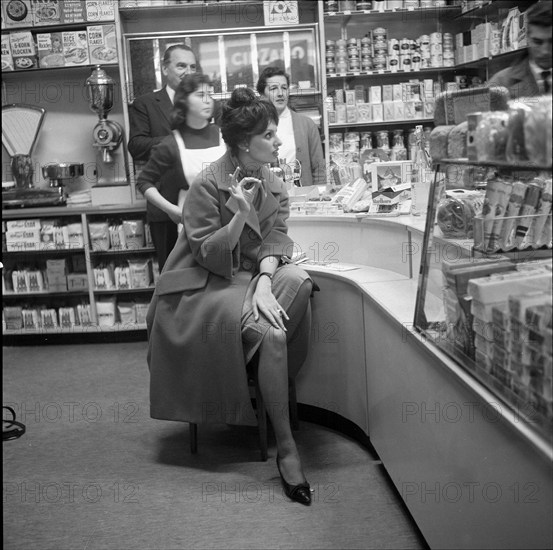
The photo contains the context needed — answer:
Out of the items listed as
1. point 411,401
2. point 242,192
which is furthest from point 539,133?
point 242,192

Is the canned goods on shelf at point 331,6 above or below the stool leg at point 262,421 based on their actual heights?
above

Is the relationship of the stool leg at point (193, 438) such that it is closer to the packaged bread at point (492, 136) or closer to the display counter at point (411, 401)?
the display counter at point (411, 401)

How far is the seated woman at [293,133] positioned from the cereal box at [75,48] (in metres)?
1.56

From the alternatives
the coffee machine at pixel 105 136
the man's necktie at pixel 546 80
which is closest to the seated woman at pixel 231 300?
the man's necktie at pixel 546 80

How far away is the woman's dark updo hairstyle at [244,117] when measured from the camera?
3139 millimetres

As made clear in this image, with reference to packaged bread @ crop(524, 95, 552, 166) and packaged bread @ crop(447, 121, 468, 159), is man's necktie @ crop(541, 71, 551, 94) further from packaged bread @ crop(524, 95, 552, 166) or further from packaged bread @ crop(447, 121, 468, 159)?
packaged bread @ crop(447, 121, 468, 159)

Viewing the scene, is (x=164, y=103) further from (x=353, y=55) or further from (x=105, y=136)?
(x=353, y=55)

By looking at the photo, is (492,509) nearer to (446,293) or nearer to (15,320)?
(446,293)

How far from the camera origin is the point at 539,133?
1513 millimetres

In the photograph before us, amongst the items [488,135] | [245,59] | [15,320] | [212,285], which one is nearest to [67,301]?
[15,320]

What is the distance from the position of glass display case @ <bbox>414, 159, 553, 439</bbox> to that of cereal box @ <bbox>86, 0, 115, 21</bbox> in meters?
3.92

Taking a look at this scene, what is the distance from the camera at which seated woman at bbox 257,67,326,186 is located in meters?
4.83

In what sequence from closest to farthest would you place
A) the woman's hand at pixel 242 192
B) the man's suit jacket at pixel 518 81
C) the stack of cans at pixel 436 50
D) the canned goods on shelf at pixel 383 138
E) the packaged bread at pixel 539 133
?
the packaged bread at pixel 539 133 → the woman's hand at pixel 242 192 → the man's suit jacket at pixel 518 81 → the stack of cans at pixel 436 50 → the canned goods on shelf at pixel 383 138

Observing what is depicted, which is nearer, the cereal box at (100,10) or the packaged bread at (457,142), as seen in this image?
the packaged bread at (457,142)
